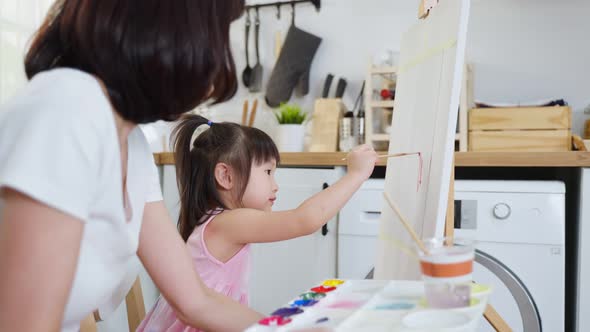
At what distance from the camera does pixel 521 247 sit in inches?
70.0

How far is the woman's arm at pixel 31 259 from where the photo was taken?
59 centimetres

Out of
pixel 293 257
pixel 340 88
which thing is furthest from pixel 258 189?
pixel 340 88

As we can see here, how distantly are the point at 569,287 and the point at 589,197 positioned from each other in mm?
359

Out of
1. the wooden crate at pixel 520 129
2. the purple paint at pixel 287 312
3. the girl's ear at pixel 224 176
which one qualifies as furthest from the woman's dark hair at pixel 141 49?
the wooden crate at pixel 520 129

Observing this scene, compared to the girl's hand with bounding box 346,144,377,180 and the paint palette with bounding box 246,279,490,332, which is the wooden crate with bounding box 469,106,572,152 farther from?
the paint palette with bounding box 246,279,490,332

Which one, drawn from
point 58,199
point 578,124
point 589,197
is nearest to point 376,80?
point 578,124

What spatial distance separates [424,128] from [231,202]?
22.8 inches

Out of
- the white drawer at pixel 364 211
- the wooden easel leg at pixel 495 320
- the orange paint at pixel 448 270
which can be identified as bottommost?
the wooden easel leg at pixel 495 320

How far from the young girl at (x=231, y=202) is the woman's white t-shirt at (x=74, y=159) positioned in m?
0.52

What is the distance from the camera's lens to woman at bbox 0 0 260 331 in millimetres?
595

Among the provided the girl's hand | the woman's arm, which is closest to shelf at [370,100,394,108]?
the girl's hand

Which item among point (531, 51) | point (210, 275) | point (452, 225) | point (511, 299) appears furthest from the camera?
point (531, 51)

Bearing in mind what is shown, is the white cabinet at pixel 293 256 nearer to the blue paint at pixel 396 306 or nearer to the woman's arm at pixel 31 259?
the blue paint at pixel 396 306

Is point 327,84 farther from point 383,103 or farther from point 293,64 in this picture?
point 383,103
